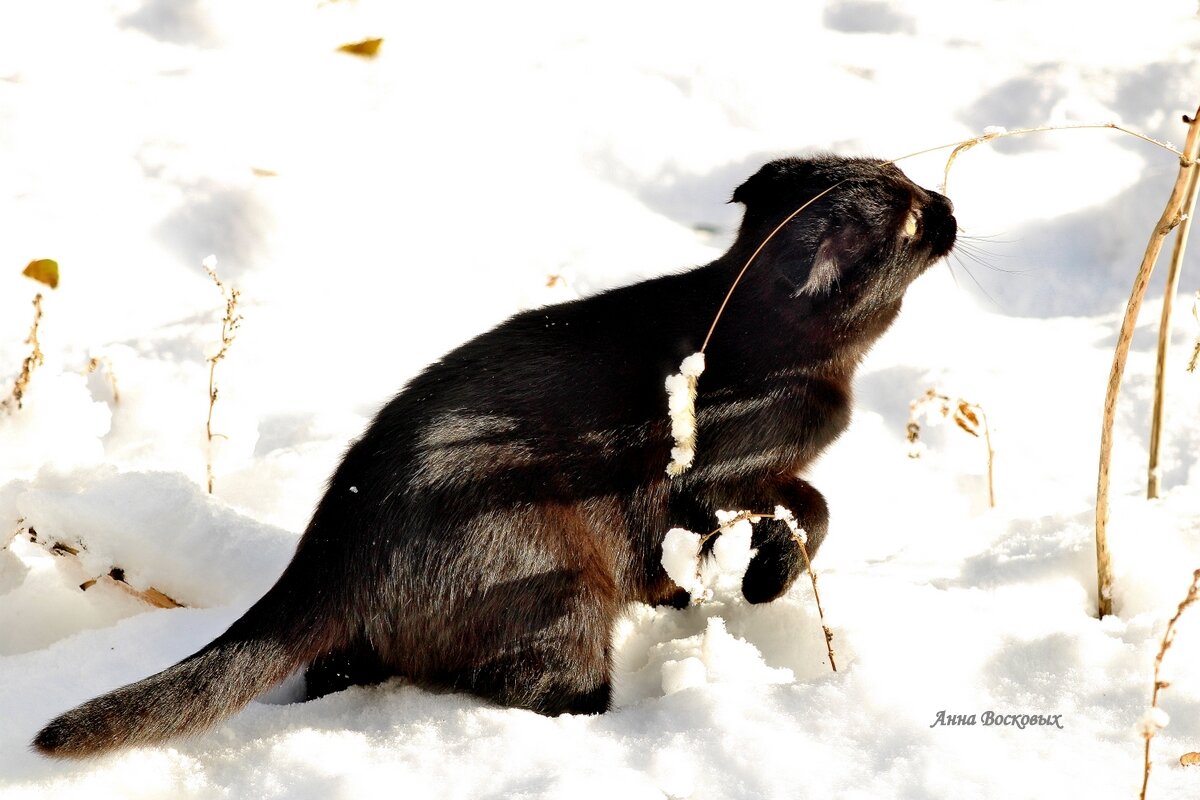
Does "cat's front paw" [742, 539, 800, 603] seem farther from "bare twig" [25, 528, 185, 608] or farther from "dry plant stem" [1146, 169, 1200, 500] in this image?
"bare twig" [25, 528, 185, 608]

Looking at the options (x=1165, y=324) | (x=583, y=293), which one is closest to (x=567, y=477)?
(x=1165, y=324)

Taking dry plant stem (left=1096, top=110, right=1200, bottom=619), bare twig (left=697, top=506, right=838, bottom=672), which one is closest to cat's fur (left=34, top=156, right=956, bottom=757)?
bare twig (left=697, top=506, right=838, bottom=672)

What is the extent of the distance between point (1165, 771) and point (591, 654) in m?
0.94

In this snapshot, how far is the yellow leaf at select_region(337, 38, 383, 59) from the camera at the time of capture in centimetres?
474

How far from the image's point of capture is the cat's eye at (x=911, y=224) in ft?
7.72

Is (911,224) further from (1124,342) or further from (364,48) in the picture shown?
(364,48)

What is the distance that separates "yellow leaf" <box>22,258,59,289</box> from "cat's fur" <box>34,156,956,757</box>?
81.8 inches

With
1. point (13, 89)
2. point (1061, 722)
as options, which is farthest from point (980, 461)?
point (13, 89)

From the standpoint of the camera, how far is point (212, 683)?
196 cm

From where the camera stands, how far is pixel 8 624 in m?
2.54

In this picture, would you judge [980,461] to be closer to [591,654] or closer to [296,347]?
[591,654]

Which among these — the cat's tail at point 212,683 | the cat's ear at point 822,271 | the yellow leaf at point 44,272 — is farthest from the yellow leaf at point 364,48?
the cat's tail at point 212,683

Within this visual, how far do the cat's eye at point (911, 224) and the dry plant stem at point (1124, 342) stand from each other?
0.43 meters

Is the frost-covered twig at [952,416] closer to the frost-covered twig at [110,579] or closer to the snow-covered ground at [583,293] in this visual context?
the snow-covered ground at [583,293]
